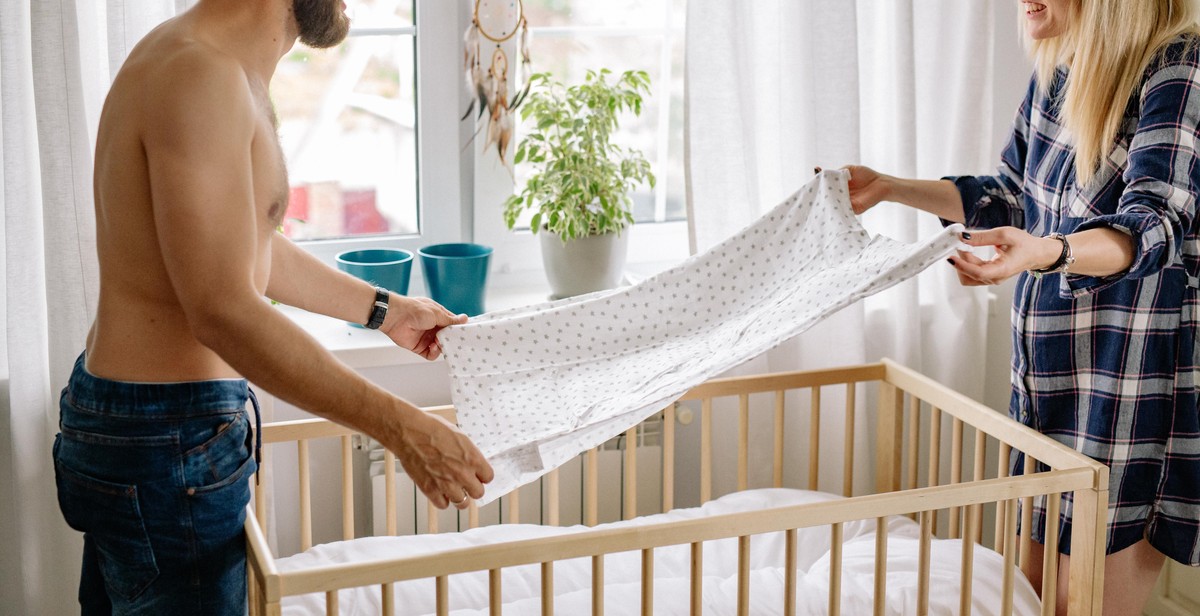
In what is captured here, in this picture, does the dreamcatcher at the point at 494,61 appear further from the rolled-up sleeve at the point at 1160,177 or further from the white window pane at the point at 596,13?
the rolled-up sleeve at the point at 1160,177

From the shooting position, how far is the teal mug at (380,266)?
2.38 meters

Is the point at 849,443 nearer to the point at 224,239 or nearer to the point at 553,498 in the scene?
the point at 553,498

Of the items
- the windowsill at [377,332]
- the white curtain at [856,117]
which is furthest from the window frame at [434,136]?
the white curtain at [856,117]

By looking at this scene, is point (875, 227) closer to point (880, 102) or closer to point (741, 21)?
point (880, 102)

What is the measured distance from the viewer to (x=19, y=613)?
6.89 feet

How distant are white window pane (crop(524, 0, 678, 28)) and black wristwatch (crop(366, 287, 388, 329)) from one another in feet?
3.57

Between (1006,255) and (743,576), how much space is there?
1.94ft

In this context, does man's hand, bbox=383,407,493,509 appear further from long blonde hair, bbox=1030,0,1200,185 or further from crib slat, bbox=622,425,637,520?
long blonde hair, bbox=1030,0,1200,185

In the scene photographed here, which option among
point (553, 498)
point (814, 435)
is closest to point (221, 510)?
point (553, 498)

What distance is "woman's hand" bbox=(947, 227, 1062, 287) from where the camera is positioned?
5.20 feet

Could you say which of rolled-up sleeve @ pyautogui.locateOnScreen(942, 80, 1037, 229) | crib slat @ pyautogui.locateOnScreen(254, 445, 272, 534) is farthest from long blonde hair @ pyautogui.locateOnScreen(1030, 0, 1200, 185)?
crib slat @ pyautogui.locateOnScreen(254, 445, 272, 534)

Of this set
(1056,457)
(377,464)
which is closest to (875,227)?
(1056,457)

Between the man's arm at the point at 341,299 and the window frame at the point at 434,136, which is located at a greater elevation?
the window frame at the point at 434,136

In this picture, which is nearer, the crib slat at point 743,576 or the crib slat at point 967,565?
the crib slat at point 743,576
